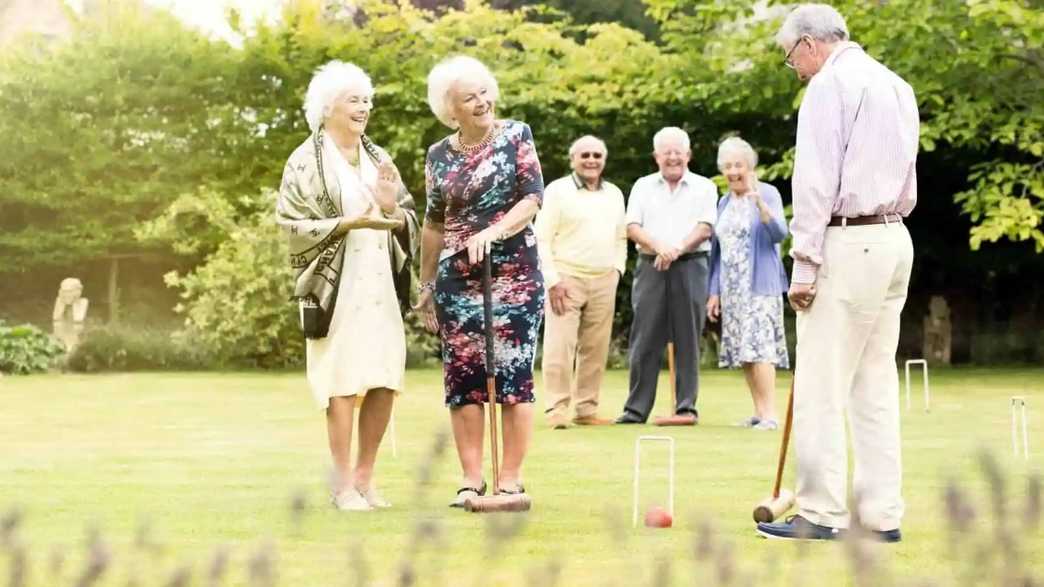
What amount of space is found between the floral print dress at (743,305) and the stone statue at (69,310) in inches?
406

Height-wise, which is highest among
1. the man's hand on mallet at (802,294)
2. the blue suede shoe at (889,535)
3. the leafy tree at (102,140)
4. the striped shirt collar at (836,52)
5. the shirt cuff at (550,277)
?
the leafy tree at (102,140)

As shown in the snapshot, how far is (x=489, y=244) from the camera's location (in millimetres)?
6562

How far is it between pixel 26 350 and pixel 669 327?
28.7 feet

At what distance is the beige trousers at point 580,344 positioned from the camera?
437 inches

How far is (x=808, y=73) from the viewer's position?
5.74 m

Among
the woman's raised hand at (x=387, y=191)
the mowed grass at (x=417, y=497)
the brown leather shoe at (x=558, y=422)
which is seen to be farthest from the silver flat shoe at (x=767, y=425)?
the woman's raised hand at (x=387, y=191)

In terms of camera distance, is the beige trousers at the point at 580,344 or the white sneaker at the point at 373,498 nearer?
the white sneaker at the point at 373,498

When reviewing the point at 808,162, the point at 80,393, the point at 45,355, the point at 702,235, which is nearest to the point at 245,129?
the point at 45,355

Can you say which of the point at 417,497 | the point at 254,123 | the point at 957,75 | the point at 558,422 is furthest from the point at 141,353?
the point at 417,497

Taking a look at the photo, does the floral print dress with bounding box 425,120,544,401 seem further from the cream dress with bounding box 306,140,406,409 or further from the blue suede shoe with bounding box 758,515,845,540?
the blue suede shoe with bounding box 758,515,845,540

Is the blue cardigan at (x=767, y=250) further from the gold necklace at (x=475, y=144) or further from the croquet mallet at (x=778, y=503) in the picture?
the croquet mallet at (x=778, y=503)

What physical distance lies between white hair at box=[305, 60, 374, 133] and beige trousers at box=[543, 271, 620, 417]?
14.2ft

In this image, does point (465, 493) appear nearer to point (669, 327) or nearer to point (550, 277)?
point (550, 277)

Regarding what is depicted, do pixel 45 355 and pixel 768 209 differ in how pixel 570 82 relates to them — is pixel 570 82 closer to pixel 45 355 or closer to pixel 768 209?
pixel 45 355
